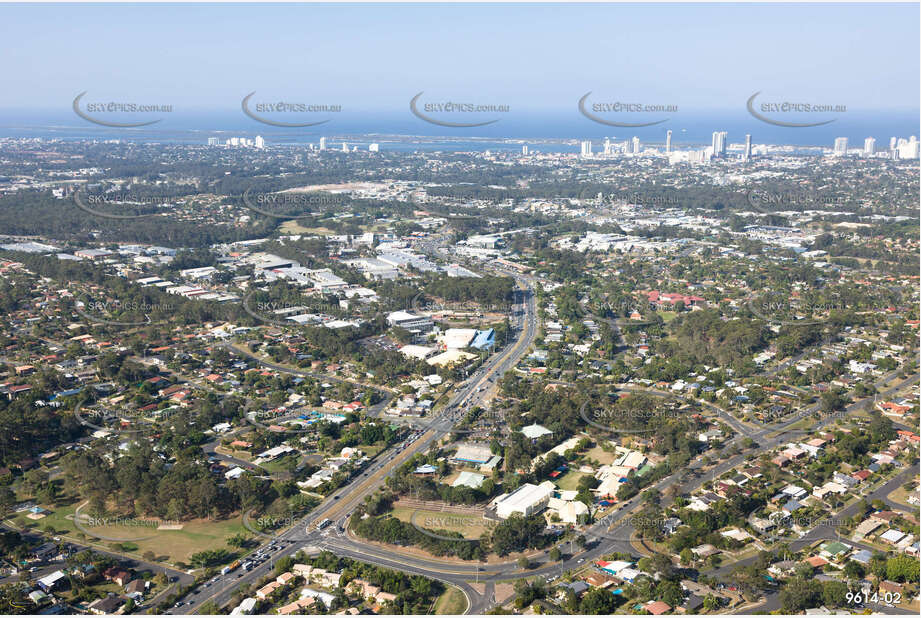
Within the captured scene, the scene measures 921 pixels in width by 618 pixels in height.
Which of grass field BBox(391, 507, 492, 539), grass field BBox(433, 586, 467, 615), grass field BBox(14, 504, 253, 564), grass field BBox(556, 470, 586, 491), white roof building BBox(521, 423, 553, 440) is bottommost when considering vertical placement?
grass field BBox(14, 504, 253, 564)

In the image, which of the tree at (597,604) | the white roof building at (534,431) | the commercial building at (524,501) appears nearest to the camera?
the tree at (597,604)

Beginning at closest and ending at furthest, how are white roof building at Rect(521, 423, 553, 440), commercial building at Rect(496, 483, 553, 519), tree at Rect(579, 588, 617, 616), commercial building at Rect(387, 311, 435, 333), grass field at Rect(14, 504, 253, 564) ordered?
1. tree at Rect(579, 588, 617, 616)
2. grass field at Rect(14, 504, 253, 564)
3. commercial building at Rect(496, 483, 553, 519)
4. white roof building at Rect(521, 423, 553, 440)
5. commercial building at Rect(387, 311, 435, 333)

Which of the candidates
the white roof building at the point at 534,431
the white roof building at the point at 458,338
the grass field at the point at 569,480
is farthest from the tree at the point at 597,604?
the white roof building at the point at 458,338

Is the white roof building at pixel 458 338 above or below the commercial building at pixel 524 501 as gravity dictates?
above

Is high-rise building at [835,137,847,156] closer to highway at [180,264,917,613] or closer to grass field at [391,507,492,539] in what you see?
highway at [180,264,917,613]

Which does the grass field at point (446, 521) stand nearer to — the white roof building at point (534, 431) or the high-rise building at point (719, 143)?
the white roof building at point (534, 431)

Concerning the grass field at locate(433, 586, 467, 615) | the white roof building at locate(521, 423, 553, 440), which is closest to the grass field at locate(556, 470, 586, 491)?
the white roof building at locate(521, 423, 553, 440)

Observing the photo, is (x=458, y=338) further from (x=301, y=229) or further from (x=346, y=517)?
(x=301, y=229)
